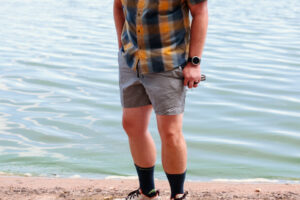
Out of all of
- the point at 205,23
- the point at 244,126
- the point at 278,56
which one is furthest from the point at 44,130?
the point at 278,56

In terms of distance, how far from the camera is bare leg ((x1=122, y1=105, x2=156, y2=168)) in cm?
335

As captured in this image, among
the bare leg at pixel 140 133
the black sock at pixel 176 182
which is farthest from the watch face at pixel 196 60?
the black sock at pixel 176 182

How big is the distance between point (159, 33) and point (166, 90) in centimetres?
32

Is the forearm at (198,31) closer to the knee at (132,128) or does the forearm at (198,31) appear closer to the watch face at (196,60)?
the watch face at (196,60)

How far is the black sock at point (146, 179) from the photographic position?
350 cm

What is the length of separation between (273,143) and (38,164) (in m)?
2.31

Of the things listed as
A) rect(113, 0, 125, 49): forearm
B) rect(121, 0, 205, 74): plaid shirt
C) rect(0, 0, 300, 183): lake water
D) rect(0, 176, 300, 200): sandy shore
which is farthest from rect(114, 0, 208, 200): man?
rect(0, 0, 300, 183): lake water

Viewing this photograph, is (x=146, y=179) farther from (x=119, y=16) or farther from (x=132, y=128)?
(x=119, y=16)

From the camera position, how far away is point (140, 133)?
3.42 m

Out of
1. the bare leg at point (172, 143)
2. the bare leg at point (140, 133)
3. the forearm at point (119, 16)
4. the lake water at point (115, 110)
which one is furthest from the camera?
the lake water at point (115, 110)

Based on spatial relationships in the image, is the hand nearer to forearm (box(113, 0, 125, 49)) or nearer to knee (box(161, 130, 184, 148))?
knee (box(161, 130, 184, 148))

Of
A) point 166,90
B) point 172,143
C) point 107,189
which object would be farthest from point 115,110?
point 166,90

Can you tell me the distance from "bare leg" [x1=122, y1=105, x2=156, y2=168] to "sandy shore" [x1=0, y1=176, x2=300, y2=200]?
0.47 m

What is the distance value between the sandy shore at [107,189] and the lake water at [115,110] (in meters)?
0.31
